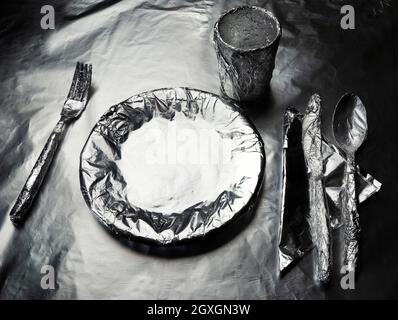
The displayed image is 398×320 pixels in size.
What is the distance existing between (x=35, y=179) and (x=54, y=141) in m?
0.07

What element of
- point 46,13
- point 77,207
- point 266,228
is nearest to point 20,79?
point 46,13

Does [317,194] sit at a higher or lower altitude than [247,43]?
lower

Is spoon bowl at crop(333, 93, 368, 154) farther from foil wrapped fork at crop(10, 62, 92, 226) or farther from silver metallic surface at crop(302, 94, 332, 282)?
foil wrapped fork at crop(10, 62, 92, 226)

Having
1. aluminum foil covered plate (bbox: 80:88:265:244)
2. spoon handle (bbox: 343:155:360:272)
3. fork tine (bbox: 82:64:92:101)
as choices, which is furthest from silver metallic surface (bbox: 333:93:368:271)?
fork tine (bbox: 82:64:92:101)

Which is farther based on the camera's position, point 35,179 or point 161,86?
point 161,86

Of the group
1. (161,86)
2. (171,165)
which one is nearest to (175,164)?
(171,165)

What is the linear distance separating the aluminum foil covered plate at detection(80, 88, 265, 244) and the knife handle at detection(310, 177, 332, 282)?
79mm

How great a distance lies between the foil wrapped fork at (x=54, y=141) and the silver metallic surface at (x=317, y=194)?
37 cm

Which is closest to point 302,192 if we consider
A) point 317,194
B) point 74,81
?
point 317,194

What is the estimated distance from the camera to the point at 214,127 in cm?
75

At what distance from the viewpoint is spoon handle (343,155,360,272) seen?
64 centimetres

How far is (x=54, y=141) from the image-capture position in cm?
76

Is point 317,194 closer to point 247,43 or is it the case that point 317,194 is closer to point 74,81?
point 247,43

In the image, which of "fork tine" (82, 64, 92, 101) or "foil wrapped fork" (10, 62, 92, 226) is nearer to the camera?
"foil wrapped fork" (10, 62, 92, 226)
